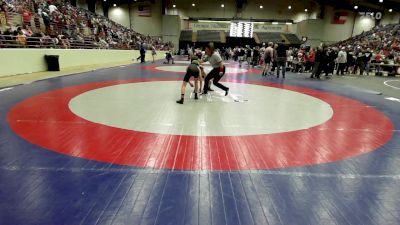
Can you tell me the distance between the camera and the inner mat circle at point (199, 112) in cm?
480

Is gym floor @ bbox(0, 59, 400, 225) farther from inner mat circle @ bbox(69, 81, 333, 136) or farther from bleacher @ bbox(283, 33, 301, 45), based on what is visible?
bleacher @ bbox(283, 33, 301, 45)

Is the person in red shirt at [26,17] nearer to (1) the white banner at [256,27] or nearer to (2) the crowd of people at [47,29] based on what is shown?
(2) the crowd of people at [47,29]

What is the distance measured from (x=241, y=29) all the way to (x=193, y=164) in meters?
36.7

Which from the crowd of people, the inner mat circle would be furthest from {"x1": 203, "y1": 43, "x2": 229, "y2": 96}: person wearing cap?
the crowd of people

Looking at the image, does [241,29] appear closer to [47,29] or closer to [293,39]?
[293,39]

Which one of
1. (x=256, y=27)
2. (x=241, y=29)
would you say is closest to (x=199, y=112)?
(x=241, y=29)

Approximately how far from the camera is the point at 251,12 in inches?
1629

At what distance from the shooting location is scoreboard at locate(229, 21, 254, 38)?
37500 millimetres

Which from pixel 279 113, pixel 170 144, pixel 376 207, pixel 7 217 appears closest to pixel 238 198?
pixel 376 207

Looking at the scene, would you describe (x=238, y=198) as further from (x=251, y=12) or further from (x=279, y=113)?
(x=251, y=12)

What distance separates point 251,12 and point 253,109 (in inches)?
1514

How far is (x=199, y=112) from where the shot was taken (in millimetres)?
5852

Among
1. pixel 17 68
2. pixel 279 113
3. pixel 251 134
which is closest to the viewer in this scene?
pixel 251 134

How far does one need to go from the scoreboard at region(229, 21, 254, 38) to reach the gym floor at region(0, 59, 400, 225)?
33.0 meters
